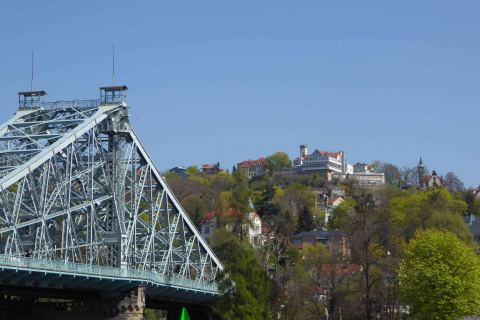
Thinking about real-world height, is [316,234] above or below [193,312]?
above

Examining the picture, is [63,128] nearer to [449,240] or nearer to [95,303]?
[95,303]

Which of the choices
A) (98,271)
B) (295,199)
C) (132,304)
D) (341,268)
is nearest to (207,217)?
(295,199)

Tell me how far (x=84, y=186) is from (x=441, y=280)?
27.3m

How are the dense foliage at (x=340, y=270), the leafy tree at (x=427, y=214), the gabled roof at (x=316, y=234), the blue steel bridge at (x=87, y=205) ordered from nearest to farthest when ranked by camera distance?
the blue steel bridge at (x=87, y=205) → the dense foliage at (x=340, y=270) → the leafy tree at (x=427, y=214) → the gabled roof at (x=316, y=234)

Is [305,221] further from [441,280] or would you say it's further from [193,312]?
[441,280]

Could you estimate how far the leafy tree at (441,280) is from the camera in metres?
73.2

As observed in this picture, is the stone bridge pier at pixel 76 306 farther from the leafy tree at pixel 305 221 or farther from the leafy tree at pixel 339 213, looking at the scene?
the leafy tree at pixel 339 213

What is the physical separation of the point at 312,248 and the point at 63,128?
7385cm

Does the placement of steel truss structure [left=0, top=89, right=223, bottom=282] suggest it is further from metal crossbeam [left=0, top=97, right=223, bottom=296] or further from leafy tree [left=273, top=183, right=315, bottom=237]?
leafy tree [left=273, top=183, right=315, bottom=237]

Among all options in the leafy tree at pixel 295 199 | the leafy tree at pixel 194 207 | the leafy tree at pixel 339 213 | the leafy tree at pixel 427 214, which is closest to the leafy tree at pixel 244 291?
the leafy tree at pixel 427 214

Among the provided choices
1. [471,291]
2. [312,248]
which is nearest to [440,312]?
[471,291]

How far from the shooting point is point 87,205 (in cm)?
6725

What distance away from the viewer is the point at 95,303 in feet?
228

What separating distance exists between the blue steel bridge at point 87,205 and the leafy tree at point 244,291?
6228mm
